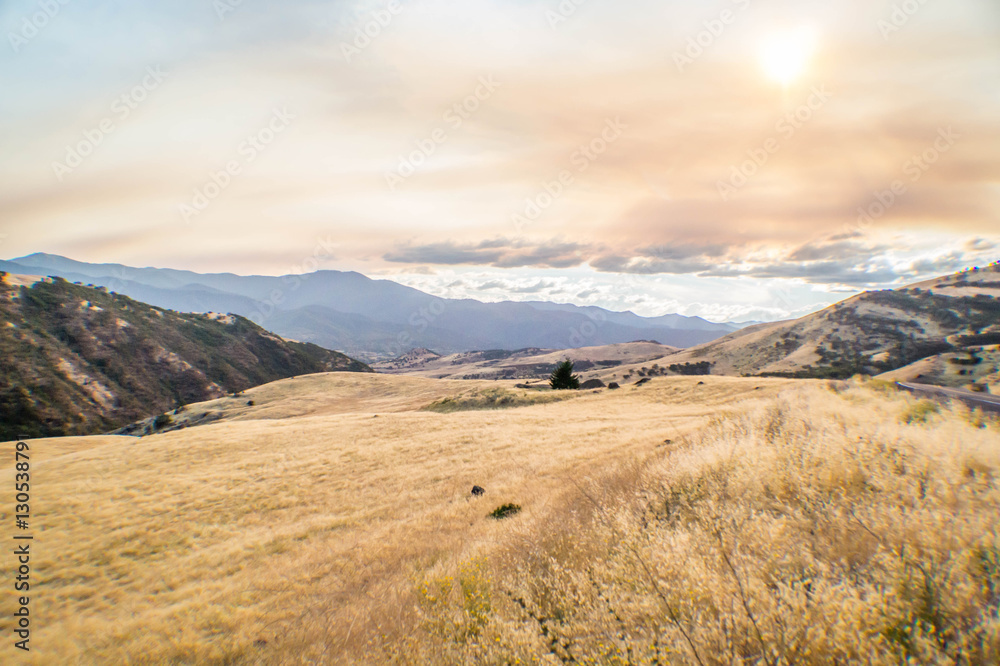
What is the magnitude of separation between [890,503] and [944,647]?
2.83m

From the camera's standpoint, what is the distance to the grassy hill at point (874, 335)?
127 m

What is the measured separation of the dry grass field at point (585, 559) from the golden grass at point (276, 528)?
0.25 feet

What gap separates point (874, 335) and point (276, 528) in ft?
692

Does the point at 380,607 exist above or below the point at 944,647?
below

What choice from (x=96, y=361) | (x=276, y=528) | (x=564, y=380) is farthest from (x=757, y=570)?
(x=96, y=361)

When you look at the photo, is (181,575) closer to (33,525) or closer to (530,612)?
(33,525)

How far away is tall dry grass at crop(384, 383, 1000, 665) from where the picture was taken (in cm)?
374

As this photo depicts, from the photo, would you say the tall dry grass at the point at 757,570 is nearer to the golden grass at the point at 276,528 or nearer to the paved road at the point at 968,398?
the golden grass at the point at 276,528

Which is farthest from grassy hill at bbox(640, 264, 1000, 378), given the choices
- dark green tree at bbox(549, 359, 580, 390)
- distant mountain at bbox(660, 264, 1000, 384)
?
dark green tree at bbox(549, 359, 580, 390)

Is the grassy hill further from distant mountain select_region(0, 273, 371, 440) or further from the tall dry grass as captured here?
distant mountain select_region(0, 273, 371, 440)

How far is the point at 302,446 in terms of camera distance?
83.5ft

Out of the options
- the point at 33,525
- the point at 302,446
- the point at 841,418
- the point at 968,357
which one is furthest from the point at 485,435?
Answer: the point at 968,357

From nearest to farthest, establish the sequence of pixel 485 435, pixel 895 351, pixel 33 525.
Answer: pixel 33 525, pixel 485 435, pixel 895 351

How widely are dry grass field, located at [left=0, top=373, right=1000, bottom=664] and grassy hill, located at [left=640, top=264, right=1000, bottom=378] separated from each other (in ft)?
468
